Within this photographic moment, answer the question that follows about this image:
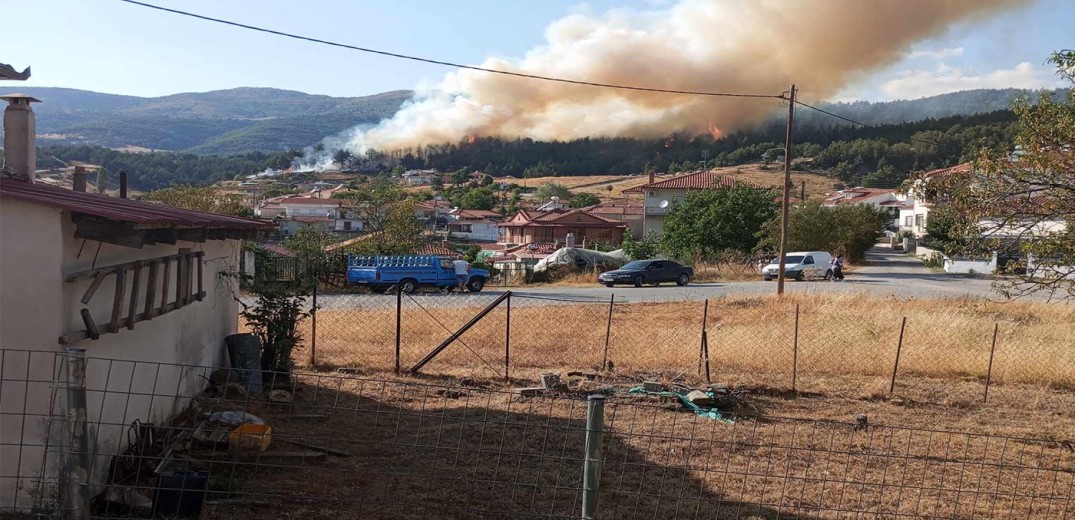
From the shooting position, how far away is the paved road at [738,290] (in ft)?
91.7

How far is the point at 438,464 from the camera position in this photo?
7.72m

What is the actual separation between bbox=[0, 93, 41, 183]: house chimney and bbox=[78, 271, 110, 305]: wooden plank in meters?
3.56

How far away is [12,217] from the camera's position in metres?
5.69

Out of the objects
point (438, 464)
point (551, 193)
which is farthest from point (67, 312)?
point (551, 193)

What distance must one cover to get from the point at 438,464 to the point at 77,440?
3676mm

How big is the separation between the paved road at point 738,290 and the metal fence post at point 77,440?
62.8 feet

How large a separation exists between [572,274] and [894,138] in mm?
112709

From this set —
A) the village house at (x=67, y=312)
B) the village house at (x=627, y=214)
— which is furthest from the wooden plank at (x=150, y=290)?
the village house at (x=627, y=214)

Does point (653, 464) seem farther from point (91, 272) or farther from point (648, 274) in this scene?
point (648, 274)

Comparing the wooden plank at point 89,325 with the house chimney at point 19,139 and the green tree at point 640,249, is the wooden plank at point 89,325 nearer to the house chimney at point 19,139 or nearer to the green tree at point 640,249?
the house chimney at point 19,139

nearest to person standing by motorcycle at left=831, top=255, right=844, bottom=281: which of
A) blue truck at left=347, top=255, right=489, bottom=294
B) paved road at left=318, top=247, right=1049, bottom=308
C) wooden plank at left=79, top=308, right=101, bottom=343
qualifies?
paved road at left=318, top=247, right=1049, bottom=308

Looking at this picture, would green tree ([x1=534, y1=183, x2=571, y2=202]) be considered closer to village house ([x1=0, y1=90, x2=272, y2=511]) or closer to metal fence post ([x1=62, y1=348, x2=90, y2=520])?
village house ([x1=0, y1=90, x2=272, y2=511])

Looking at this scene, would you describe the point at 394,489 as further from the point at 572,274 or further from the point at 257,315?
the point at 572,274

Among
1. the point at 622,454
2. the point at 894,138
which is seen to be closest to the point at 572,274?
the point at 622,454
